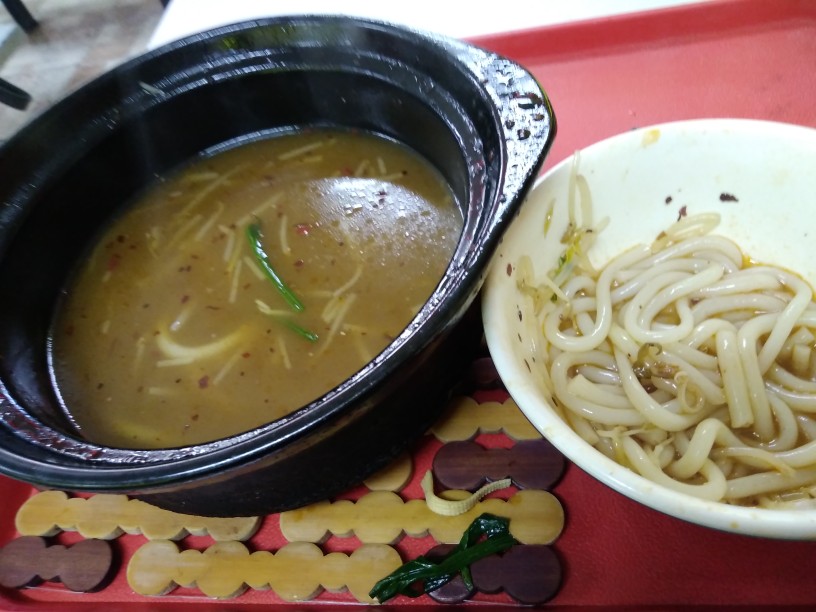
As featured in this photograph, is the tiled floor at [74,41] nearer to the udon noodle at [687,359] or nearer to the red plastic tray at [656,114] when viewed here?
the red plastic tray at [656,114]

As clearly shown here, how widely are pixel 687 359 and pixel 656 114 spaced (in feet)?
3.12

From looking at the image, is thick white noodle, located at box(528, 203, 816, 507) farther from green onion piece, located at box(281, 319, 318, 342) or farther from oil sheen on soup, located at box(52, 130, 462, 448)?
green onion piece, located at box(281, 319, 318, 342)

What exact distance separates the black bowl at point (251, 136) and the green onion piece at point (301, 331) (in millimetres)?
334

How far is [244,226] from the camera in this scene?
1735 millimetres

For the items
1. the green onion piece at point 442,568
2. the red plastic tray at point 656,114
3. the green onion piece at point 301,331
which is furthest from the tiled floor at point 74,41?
the green onion piece at point 442,568

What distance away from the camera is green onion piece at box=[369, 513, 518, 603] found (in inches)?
46.1

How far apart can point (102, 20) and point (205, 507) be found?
4.30m

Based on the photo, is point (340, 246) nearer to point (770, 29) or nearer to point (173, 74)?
point (173, 74)

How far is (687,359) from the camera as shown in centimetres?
122

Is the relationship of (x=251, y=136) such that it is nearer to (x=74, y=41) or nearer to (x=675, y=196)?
(x=675, y=196)

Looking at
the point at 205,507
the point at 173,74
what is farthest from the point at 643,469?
the point at 173,74

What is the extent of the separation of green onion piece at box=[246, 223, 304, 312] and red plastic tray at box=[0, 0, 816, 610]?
0.54 m

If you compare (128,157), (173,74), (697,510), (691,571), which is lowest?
(691,571)

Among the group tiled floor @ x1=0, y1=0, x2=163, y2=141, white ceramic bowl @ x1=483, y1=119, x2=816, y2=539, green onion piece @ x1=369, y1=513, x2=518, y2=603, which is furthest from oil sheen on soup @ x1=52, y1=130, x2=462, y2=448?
tiled floor @ x1=0, y1=0, x2=163, y2=141
